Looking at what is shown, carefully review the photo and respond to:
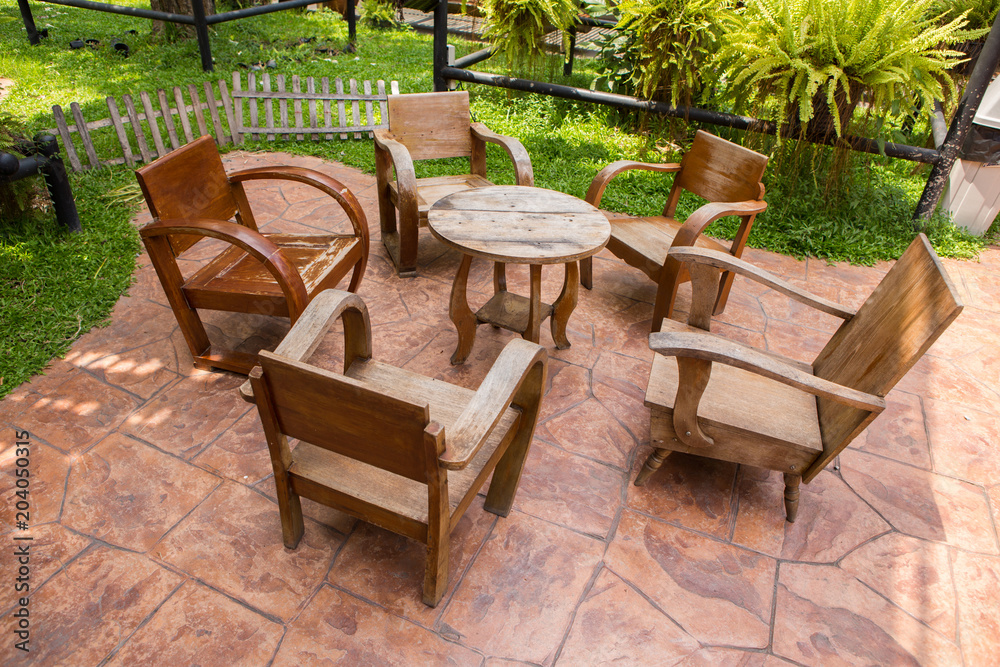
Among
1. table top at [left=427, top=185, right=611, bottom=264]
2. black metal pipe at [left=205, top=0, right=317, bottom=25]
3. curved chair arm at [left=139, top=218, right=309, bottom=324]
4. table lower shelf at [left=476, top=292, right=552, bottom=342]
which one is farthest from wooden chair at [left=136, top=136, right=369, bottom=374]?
black metal pipe at [left=205, top=0, right=317, bottom=25]

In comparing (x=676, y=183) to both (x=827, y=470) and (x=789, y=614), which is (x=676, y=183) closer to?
(x=827, y=470)

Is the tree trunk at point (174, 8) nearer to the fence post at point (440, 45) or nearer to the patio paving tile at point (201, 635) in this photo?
the fence post at point (440, 45)

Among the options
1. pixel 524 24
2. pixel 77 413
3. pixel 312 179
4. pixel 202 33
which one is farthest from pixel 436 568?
pixel 202 33

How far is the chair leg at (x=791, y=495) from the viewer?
224cm

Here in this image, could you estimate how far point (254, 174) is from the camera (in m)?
3.13

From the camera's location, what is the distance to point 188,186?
286 centimetres

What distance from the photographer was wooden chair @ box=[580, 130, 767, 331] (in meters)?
3.04

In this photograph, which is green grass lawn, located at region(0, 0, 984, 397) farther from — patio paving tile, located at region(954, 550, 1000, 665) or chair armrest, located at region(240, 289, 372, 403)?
patio paving tile, located at region(954, 550, 1000, 665)

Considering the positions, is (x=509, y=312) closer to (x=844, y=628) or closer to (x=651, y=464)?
(x=651, y=464)

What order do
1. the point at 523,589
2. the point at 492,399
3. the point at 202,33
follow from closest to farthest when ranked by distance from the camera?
the point at 492,399, the point at 523,589, the point at 202,33

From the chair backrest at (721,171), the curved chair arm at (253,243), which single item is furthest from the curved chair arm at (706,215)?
the curved chair arm at (253,243)

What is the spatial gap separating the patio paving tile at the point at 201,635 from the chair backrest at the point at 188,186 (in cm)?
169

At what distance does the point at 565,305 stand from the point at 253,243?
1.57 meters

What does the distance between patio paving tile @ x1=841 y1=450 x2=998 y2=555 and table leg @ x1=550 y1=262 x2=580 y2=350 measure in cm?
146
